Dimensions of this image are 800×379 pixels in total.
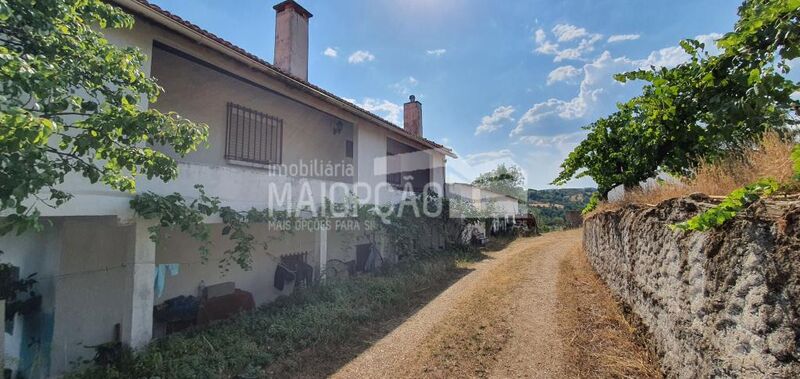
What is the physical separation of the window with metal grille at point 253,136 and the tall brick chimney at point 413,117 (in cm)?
915

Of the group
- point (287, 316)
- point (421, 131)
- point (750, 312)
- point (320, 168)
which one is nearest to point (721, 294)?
point (750, 312)

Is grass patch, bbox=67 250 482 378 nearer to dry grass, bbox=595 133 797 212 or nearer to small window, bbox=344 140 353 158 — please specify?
small window, bbox=344 140 353 158

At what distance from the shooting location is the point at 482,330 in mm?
5938

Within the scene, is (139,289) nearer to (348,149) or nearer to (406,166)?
(348,149)

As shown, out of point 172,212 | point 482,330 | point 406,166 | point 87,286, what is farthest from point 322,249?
point 406,166

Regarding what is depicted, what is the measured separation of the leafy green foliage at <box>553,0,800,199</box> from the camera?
11.2ft

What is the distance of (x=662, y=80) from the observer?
5258 millimetres

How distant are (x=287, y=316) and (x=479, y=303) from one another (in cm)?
397

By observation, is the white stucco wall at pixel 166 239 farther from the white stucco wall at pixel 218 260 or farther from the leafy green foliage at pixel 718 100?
the leafy green foliage at pixel 718 100

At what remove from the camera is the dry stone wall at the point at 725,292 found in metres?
2.20

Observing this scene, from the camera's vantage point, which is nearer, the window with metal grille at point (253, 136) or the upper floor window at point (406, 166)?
the window with metal grille at point (253, 136)

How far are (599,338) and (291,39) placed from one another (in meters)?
10.4

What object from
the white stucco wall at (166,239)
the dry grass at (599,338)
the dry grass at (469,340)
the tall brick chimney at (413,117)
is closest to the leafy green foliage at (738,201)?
the dry grass at (599,338)

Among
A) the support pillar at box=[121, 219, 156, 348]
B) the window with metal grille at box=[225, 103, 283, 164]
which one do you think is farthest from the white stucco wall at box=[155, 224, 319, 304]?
the window with metal grille at box=[225, 103, 283, 164]
